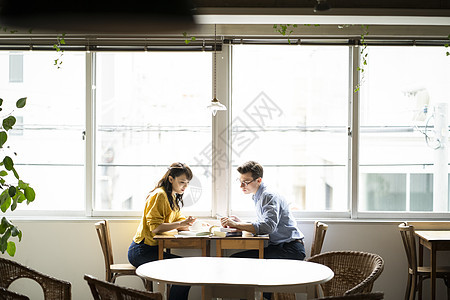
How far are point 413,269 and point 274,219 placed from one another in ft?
4.10

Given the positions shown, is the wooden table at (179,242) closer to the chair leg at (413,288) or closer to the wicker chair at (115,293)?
the wicker chair at (115,293)

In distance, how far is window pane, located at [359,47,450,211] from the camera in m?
5.39

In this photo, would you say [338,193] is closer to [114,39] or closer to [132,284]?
[132,284]

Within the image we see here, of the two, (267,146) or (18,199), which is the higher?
(267,146)

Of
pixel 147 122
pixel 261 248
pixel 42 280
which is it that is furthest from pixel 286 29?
pixel 42 280

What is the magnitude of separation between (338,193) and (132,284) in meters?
2.07

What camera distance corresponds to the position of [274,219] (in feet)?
15.2

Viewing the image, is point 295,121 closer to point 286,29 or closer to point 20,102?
point 286,29

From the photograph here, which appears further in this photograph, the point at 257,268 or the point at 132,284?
the point at 132,284

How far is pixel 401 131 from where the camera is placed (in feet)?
17.7

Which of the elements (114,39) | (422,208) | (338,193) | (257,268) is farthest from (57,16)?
(422,208)

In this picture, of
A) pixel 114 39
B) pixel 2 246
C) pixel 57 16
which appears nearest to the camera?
pixel 57 16

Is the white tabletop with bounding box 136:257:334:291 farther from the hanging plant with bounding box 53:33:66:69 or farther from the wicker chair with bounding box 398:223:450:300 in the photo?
the hanging plant with bounding box 53:33:66:69

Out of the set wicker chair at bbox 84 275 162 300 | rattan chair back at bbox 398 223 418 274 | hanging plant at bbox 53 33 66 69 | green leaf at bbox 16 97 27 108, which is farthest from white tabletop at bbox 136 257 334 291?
hanging plant at bbox 53 33 66 69
